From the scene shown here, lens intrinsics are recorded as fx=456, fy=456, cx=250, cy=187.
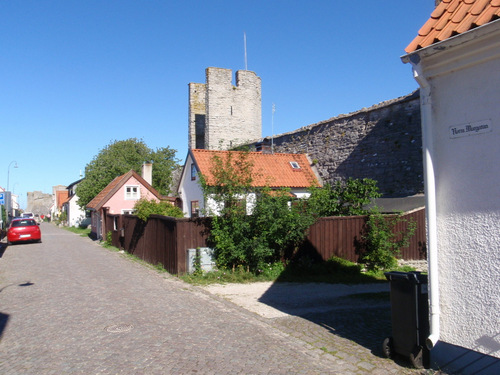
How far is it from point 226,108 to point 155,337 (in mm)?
30257

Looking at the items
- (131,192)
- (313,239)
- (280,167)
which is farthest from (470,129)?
(131,192)

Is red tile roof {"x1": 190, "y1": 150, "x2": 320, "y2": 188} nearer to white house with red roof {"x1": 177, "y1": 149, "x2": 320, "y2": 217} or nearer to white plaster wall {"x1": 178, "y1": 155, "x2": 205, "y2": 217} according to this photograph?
white house with red roof {"x1": 177, "y1": 149, "x2": 320, "y2": 217}

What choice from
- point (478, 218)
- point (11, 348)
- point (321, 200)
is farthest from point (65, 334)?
point (321, 200)

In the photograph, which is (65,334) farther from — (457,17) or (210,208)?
(457,17)

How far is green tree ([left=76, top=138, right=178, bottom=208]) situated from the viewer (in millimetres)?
42781

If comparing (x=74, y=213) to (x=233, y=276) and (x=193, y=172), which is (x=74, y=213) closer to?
(x=193, y=172)

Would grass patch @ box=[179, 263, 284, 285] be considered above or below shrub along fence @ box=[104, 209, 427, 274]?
below

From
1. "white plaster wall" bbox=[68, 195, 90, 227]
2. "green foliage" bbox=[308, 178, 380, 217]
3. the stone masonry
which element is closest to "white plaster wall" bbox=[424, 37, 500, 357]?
"green foliage" bbox=[308, 178, 380, 217]

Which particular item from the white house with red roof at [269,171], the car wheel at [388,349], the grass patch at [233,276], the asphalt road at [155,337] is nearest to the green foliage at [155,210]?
the grass patch at [233,276]

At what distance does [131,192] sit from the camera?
104 feet

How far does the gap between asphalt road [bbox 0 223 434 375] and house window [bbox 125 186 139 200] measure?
20049mm

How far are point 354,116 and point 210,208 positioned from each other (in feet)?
38.7

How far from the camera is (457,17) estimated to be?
555 cm

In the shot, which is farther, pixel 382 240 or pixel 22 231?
pixel 22 231
